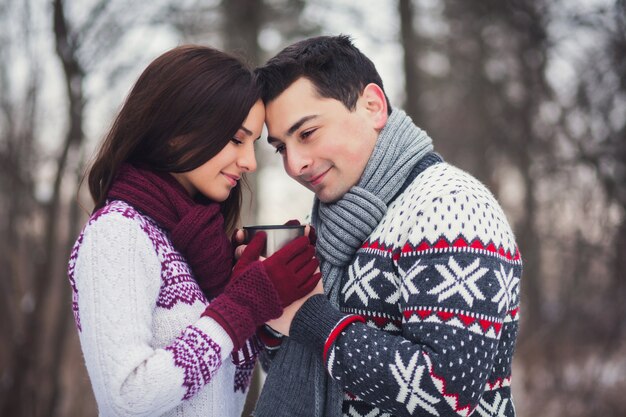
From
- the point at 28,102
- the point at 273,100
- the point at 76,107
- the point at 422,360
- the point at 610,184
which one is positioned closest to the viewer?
the point at 422,360

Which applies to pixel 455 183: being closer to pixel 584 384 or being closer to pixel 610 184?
pixel 610 184

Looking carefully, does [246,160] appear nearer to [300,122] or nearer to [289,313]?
[300,122]

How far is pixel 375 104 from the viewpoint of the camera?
2131 mm

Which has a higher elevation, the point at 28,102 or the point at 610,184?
the point at 610,184

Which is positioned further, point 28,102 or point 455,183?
point 28,102

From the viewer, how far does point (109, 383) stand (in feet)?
5.04

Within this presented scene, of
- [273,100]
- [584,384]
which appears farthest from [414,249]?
[584,384]

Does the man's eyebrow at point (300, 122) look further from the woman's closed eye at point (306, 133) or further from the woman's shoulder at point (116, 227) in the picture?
the woman's shoulder at point (116, 227)

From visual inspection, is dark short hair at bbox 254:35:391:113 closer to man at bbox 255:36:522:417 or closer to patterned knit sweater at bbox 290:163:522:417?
man at bbox 255:36:522:417

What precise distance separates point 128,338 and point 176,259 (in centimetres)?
32

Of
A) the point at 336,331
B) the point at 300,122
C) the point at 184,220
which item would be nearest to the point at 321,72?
the point at 300,122

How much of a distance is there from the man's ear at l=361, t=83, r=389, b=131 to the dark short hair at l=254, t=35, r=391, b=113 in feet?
0.09

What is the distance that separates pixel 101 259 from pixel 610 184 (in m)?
5.06

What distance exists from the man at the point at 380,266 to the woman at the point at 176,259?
0.52 ft
